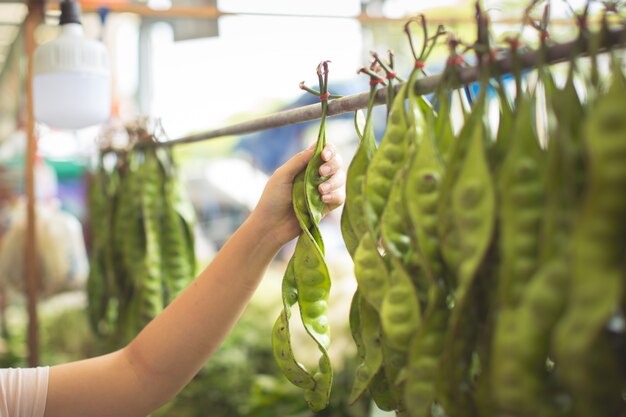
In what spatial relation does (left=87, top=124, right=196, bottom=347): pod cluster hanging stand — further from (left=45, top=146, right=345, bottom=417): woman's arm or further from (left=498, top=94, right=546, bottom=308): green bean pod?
(left=498, top=94, right=546, bottom=308): green bean pod

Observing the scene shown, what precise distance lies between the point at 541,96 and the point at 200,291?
→ 92cm

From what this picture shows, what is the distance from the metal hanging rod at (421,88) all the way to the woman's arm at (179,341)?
0.69 feet

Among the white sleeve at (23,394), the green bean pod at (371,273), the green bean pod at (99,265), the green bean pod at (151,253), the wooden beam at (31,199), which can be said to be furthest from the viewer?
the wooden beam at (31,199)

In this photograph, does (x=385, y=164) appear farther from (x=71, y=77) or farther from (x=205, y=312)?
(x=71, y=77)

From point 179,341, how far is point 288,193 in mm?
483

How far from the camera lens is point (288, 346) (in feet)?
4.17

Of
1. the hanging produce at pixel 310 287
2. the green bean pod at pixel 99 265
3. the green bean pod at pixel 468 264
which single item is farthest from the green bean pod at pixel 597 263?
the green bean pod at pixel 99 265

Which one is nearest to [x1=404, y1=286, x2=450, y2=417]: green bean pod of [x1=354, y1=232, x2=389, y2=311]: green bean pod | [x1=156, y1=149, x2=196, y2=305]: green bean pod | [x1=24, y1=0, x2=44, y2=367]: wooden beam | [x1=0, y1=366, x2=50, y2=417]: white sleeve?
[x1=354, y1=232, x2=389, y2=311]: green bean pod

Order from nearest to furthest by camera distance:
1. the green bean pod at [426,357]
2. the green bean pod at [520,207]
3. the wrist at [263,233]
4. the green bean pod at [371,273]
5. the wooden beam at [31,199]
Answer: the green bean pod at [520,207], the green bean pod at [426,357], the green bean pod at [371,273], the wrist at [263,233], the wooden beam at [31,199]

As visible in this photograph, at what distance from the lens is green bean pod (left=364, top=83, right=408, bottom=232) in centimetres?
105

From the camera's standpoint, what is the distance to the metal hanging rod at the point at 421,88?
82 cm

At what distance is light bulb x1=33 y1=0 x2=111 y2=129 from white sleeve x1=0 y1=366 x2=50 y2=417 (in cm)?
111

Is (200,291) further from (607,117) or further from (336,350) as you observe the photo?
(336,350)

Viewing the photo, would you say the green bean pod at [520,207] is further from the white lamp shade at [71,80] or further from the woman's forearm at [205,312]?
the white lamp shade at [71,80]
